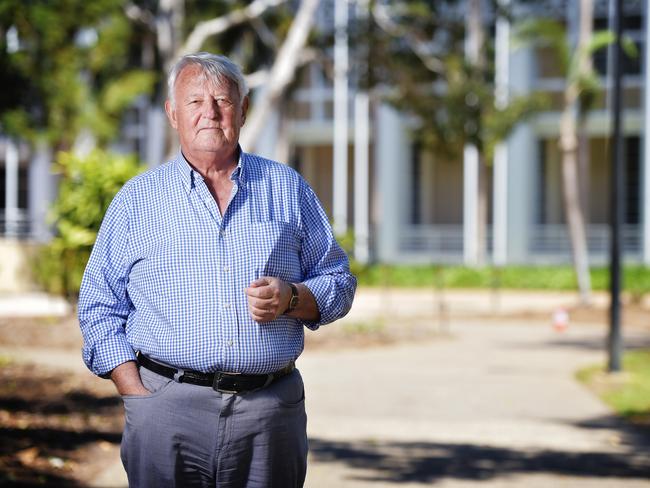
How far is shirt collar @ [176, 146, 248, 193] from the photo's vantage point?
3480 mm

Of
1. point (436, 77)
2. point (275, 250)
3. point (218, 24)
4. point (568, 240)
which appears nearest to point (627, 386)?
point (275, 250)

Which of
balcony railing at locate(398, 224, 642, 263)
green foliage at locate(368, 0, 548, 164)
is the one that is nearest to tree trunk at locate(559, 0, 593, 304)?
green foliage at locate(368, 0, 548, 164)

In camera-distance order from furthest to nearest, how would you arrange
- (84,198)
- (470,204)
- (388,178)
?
(388,178)
(470,204)
(84,198)

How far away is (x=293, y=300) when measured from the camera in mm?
3391

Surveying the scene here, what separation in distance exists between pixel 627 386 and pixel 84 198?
6366 millimetres

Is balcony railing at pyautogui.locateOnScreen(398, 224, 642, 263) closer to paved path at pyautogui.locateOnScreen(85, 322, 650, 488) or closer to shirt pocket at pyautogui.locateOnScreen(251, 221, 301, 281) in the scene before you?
paved path at pyautogui.locateOnScreen(85, 322, 650, 488)

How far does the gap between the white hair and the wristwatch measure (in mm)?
579

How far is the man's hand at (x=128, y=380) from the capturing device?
11.2 feet

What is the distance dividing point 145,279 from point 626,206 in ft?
116

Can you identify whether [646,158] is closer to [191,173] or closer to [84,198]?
[84,198]

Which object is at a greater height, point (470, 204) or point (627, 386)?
point (470, 204)

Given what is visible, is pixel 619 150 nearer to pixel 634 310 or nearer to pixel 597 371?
pixel 597 371

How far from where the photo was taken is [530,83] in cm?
3631

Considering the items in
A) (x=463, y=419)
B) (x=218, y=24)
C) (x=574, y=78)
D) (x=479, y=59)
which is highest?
(x=218, y=24)
